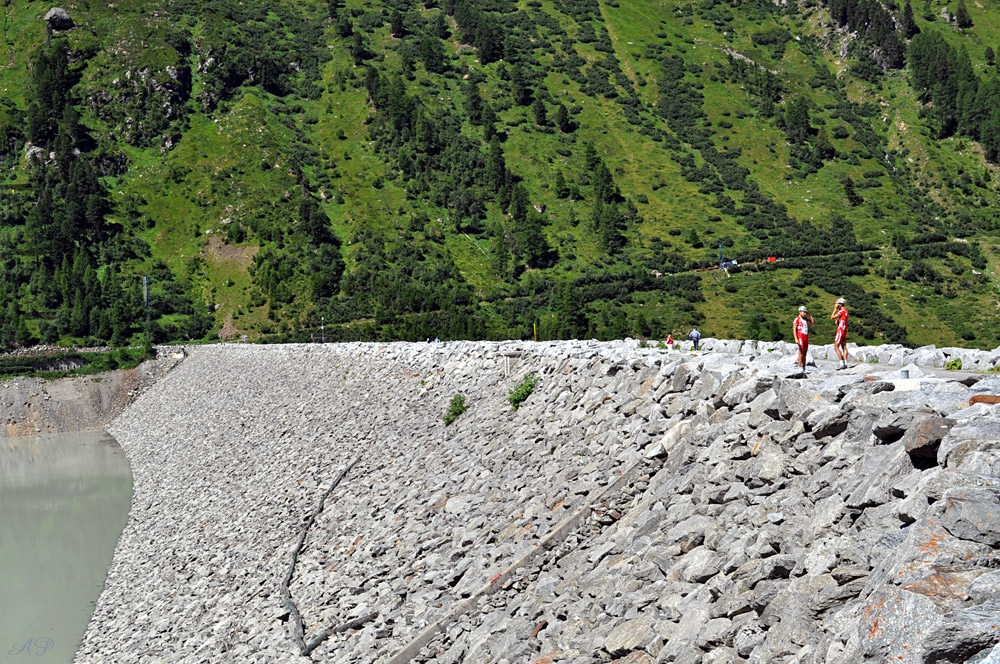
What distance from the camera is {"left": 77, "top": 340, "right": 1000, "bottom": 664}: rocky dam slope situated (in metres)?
6.53

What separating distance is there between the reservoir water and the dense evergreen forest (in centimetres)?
4028

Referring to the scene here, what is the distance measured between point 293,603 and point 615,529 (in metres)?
11.5

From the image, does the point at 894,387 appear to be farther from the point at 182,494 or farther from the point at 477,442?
the point at 182,494

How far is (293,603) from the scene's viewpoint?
20062 mm

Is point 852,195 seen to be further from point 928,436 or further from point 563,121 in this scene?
point 928,436

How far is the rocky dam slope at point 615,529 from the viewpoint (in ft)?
21.4

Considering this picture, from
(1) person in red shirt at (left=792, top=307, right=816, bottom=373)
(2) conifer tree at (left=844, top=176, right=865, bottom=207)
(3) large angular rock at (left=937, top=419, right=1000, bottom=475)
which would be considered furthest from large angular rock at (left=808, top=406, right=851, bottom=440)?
(2) conifer tree at (left=844, top=176, right=865, bottom=207)

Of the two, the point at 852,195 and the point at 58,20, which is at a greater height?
the point at 58,20

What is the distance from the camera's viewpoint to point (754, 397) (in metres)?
A: 11.5

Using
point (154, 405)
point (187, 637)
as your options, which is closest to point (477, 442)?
point (187, 637)

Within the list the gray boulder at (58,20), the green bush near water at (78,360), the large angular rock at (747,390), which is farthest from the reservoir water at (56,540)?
the gray boulder at (58,20)

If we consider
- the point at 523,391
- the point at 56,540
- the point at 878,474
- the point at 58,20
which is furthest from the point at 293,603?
the point at 58,20

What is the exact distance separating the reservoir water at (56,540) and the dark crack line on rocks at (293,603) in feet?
34.9
